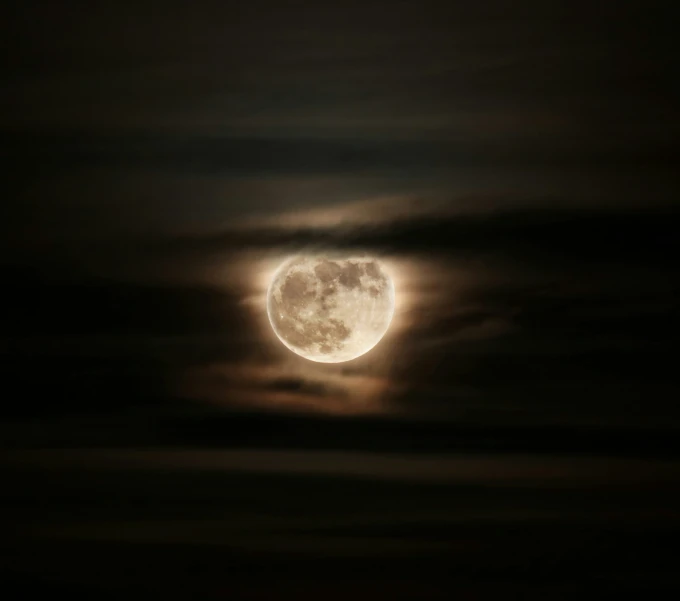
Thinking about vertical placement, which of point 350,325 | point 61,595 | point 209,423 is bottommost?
point 61,595

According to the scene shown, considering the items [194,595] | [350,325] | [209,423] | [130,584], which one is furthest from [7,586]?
[350,325]

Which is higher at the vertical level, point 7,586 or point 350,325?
point 350,325

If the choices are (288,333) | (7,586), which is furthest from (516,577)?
(7,586)

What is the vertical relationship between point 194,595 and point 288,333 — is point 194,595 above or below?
below

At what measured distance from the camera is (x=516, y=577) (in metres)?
3.22

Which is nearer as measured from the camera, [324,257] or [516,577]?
[324,257]

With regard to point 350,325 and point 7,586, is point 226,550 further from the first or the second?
point 350,325

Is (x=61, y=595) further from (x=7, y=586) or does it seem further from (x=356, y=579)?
(x=356, y=579)

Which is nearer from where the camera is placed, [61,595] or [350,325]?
[350,325]

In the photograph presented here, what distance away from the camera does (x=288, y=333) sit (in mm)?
2797

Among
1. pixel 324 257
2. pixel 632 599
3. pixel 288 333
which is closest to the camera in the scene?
pixel 324 257

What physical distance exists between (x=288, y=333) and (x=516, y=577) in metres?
1.78

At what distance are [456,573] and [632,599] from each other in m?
0.86

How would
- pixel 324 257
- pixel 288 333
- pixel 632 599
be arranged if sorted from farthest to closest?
pixel 632 599 → pixel 288 333 → pixel 324 257
